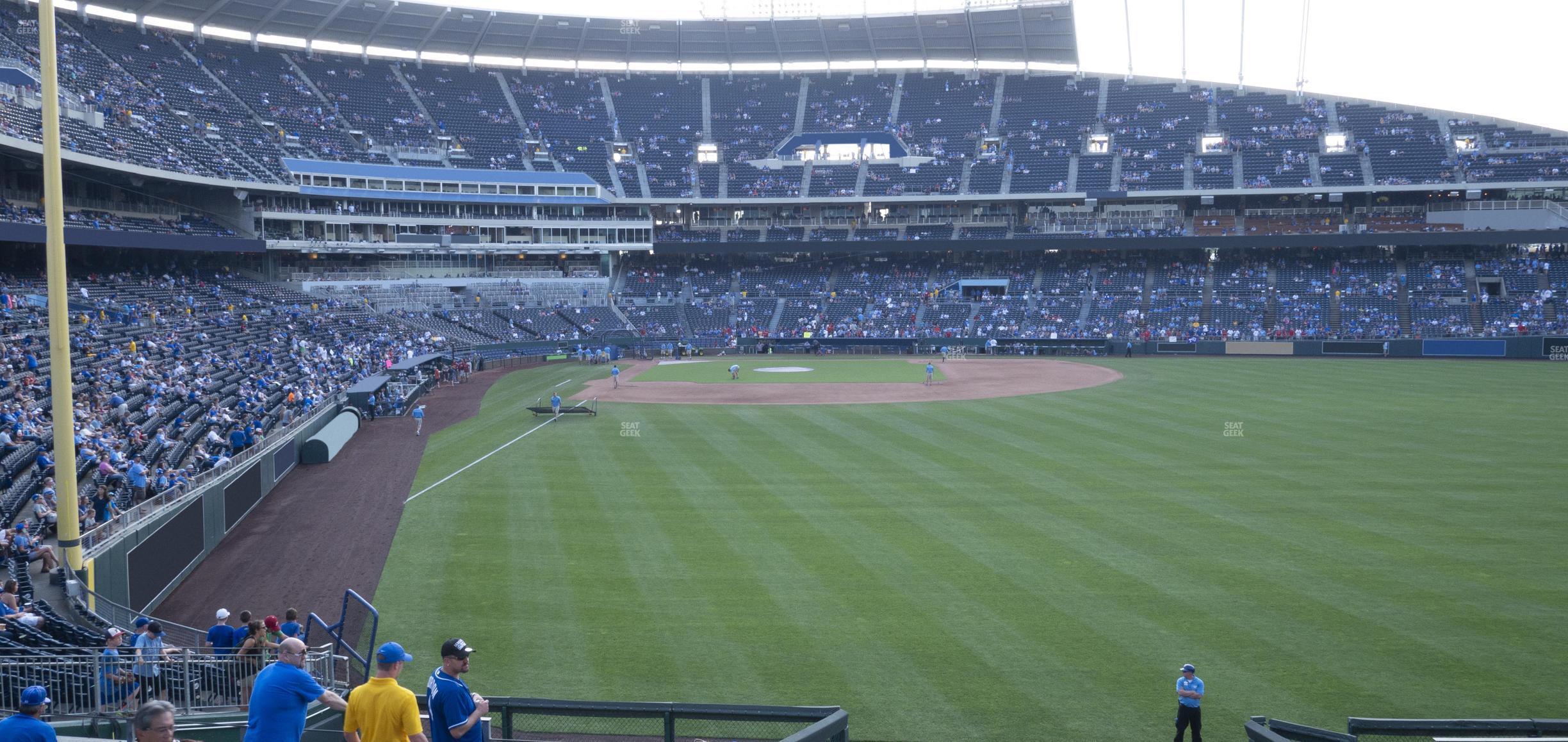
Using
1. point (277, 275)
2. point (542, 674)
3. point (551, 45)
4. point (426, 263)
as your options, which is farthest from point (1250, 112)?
point (542, 674)

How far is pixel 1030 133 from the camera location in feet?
251

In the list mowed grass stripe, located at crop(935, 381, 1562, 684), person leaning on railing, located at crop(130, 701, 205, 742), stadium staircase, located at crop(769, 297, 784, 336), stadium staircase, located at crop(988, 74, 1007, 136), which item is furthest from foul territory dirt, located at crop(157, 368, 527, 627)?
stadium staircase, located at crop(988, 74, 1007, 136)

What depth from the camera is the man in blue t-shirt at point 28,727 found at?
569 centimetres

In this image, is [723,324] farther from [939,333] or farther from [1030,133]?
[1030,133]

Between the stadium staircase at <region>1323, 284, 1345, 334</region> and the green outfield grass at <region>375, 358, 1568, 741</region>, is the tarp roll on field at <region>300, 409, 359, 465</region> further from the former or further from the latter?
the stadium staircase at <region>1323, 284, 1345, 334</region>

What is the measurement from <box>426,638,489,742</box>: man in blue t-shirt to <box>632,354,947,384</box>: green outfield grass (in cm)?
3992

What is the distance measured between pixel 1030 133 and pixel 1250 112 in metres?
15.9

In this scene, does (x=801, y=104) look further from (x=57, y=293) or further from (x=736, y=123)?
(x=57, y=293)

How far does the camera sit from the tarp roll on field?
28297mm

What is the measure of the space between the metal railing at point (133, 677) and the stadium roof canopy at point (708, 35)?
6989 cm

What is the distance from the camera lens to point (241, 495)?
21688 mm

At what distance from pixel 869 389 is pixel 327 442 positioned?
22.6 m

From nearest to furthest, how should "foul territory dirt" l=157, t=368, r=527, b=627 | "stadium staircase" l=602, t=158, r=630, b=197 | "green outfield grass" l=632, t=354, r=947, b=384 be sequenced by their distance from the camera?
"foul territory dirt" l=157, t=368, r=527, b=627, "green outfield grass" l=632, t=354, r=947, b=384, "stadium staircase" l=602, t=158, r=630, b=197

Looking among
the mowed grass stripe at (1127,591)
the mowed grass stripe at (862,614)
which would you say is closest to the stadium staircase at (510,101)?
the mowed grass stripe at (862,614)
